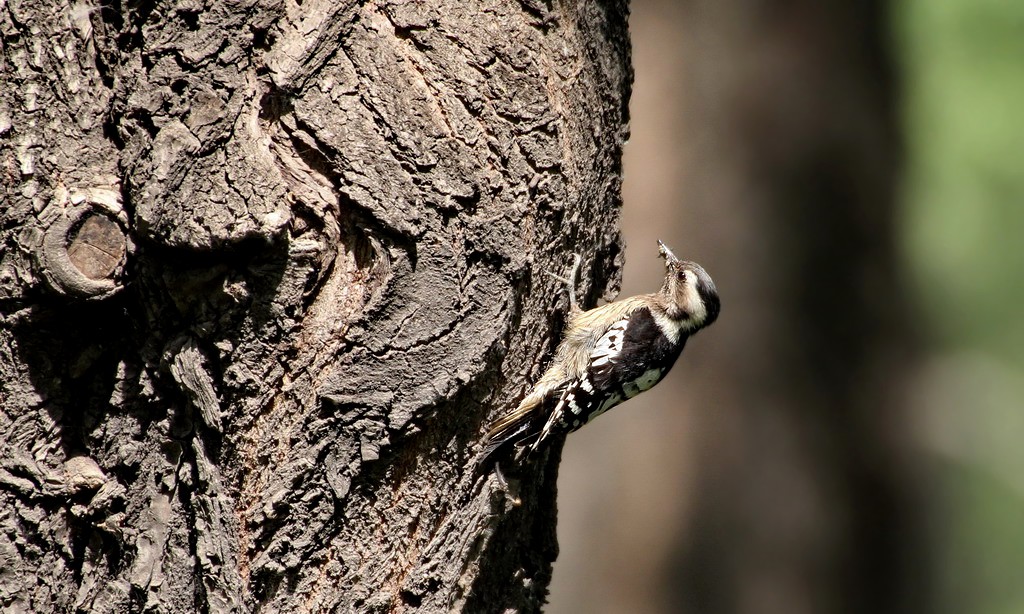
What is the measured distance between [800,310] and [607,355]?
240cm

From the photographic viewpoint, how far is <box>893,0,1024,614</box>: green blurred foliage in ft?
37.5

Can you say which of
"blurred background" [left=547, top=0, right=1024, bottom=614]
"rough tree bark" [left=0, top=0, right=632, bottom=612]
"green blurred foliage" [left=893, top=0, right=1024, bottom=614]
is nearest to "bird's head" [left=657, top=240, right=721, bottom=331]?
"blurred background" [left=547, top=0, right=1024, bottom=614]

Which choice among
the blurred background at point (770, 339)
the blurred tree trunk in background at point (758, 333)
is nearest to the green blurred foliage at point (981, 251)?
the blurred background at point (770, 339)

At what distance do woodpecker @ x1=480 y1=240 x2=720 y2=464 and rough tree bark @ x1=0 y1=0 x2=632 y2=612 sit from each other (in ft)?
1.67

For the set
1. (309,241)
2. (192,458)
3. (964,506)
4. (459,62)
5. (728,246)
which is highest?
(964,506)

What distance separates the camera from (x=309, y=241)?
8.12 ft

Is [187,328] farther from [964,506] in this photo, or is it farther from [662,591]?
[964,506]

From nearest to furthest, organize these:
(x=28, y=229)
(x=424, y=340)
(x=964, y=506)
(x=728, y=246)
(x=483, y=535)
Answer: (x=28, y=229), (x=424, y=340), (x=483, y=535), (x=728, y=246), (x=964, y=506)

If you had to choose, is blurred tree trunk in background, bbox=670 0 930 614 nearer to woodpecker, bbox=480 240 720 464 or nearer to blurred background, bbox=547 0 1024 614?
blurred background, bbox=547 0 1024 614

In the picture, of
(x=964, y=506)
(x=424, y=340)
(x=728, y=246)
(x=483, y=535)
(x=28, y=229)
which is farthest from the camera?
(x=964, y=506)

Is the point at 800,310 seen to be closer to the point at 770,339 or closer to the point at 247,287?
the point at 770,339

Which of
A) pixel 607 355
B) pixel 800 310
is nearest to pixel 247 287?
pixel 607 355

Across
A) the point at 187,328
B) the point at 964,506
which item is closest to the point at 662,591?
the point at 187,328

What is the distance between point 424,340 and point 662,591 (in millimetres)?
4325
